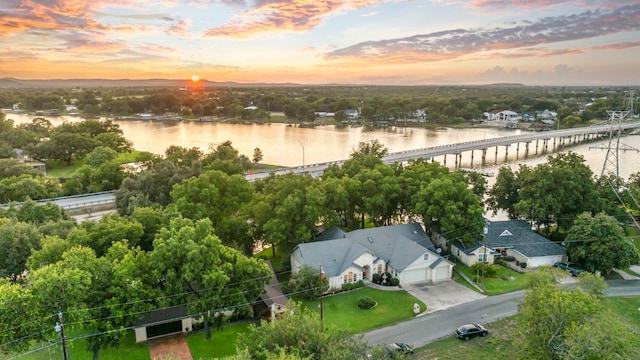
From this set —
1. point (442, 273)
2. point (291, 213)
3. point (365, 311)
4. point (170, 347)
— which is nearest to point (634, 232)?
point (442, 273)

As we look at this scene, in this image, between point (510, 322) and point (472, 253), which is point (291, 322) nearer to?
point (510, 322)

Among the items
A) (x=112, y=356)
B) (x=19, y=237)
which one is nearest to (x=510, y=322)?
(x=112, y=356)

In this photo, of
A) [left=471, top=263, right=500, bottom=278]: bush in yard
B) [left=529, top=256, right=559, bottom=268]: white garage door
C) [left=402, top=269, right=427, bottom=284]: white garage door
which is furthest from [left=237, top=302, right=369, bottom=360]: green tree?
[left=529, top=256, right=559, bottom=268]: white garage door

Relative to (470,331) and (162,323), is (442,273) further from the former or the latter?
(162,323)

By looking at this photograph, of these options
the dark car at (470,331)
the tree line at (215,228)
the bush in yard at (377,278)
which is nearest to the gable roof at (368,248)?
the bush in yard at (377,278)

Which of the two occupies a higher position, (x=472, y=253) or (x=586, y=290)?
(x=586, y=290)

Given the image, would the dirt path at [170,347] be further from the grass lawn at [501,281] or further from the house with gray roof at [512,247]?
the house with gray roof at [512,247]

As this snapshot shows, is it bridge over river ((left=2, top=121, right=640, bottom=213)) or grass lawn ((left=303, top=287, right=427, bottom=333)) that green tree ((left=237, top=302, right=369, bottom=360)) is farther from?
bridge over river ((left=2, top=121, right=640, bottom=213))
